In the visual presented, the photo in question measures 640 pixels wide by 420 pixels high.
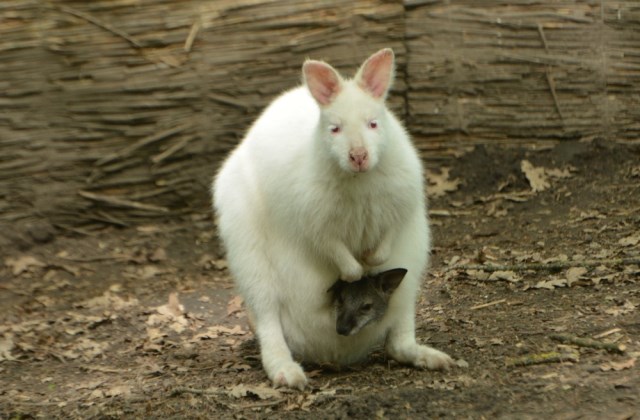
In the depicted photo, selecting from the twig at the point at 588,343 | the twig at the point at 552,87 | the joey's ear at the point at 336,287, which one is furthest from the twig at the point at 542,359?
the twig at the point at 552,87

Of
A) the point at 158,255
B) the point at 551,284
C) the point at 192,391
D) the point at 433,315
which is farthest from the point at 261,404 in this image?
the point at 158,255

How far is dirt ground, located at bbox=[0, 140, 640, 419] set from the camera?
429 cm


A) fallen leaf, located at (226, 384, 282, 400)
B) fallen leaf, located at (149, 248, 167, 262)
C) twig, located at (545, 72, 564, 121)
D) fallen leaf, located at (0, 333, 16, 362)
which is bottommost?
fallen leaf, located at (0, 333, 16, 362)

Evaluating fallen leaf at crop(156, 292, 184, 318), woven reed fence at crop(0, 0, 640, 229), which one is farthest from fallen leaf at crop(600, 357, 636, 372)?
woven reed fence at crop(0, 0, 640, 229)

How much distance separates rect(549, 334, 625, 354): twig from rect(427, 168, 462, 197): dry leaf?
3252 millimetres

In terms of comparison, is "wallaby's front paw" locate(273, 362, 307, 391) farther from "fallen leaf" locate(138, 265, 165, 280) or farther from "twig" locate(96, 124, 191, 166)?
"twig" locate(96, 124, 191, 166)

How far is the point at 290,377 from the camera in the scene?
Answer: 4.67 meters

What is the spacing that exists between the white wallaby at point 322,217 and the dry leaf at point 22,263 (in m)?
2.74

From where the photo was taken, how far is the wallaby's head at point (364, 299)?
4.73m

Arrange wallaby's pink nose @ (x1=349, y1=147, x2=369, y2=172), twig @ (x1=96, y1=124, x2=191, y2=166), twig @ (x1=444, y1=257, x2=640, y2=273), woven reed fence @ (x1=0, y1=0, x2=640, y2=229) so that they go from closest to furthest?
wallaby's pink nose @ (x1=349, y1=147, x2=369, y2=172), twig @ (x1=444, y1=257, x2=640, y2=273), woven reed fence @ (x1=0, y1=0, x2=640, y2=229), twig @ (x1=96, y1=124, x2=191, y2=166)

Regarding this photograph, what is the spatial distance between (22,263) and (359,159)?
13.3ft

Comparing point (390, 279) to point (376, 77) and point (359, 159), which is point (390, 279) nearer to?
point (359, 159)

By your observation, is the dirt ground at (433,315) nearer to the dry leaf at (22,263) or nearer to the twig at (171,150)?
the dry leaf at (22,263)

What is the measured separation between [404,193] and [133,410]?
64.1 inches
